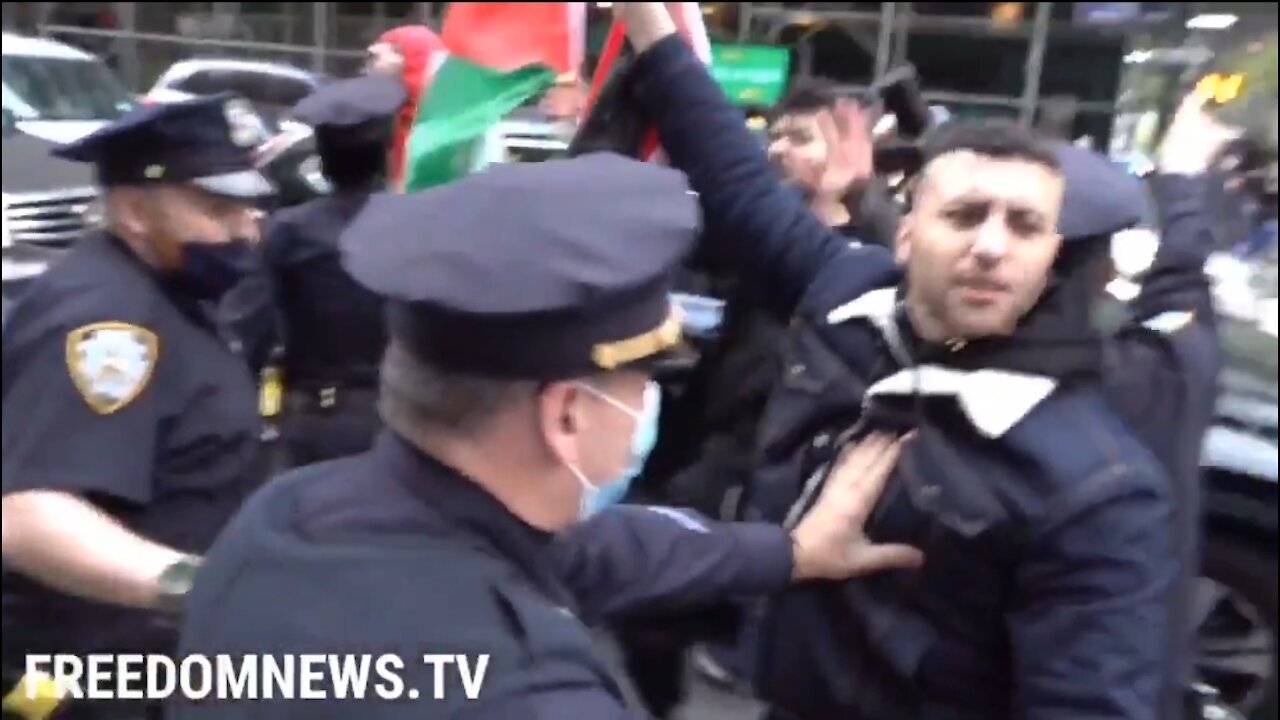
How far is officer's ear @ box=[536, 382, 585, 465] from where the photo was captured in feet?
4.65

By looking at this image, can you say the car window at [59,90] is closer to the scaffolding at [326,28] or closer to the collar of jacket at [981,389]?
the scaffolding at [326,28]

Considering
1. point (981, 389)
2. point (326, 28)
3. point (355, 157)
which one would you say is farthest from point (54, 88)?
point (326, 28)

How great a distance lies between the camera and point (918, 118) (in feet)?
17.5

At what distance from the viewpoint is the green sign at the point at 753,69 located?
27.1 feet

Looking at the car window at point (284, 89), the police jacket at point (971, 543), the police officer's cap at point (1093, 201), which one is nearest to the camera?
the police jacket at point (971, 543)

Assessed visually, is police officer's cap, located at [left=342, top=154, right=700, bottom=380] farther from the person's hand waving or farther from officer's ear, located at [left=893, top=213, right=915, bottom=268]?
the person's hand waving

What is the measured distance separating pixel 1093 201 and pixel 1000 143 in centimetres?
16

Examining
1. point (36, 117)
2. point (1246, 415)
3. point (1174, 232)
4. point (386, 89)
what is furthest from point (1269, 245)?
point (36, 117)

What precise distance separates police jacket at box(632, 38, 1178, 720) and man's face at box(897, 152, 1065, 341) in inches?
2.7

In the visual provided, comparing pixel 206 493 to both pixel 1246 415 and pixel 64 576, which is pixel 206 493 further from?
pixel 1246 415

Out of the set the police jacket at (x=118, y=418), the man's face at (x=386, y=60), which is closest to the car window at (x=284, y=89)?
the man's face at (x=386, y=60)

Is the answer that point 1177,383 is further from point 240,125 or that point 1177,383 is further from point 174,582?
A: point 240,125

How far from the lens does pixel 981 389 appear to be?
203 cm

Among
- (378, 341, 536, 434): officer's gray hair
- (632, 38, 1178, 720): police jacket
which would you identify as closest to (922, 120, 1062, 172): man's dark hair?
(632, 38, 1178, 720): police jacket
